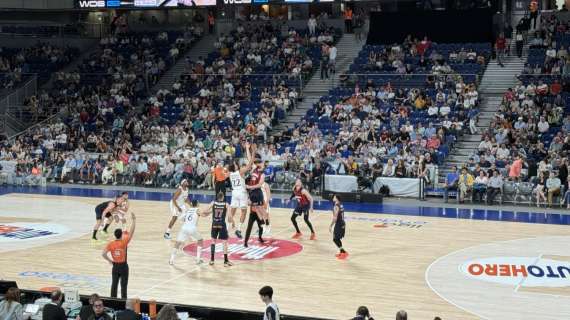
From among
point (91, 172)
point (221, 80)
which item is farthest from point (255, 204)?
point (221, 80)

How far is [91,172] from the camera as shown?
31391 mm

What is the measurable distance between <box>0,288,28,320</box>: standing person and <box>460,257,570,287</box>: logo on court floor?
9.04 meters

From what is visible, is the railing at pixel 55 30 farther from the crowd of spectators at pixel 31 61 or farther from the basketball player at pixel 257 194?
the basketball player at pixel 257 194

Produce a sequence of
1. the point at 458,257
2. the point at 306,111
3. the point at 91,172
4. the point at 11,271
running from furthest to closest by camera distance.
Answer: the point at 306,111 < the point at 91,172 < the point at 458,257 < the point at 11,271

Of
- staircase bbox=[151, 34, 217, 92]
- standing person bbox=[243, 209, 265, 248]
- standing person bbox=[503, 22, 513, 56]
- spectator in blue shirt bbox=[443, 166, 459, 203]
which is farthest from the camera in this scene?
staircase bbox=[151, 34, 217, 92]

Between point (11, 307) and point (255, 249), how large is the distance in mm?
8952

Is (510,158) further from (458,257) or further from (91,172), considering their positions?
(91,172)

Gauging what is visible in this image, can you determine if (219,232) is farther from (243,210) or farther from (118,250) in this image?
(118,250)

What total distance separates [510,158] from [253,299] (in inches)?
603

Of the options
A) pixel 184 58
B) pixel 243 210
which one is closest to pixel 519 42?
pixel 184 58

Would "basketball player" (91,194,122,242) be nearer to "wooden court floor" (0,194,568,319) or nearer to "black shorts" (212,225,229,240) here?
"wooden court floor" (0,194,568,319)

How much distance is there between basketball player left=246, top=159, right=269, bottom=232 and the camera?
59.0ft

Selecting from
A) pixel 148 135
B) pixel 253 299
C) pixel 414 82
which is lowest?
pixel 253 299

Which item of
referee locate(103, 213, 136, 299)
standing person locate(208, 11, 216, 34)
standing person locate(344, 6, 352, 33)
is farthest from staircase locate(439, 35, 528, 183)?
referee locate(103, 213, 136, 299)
